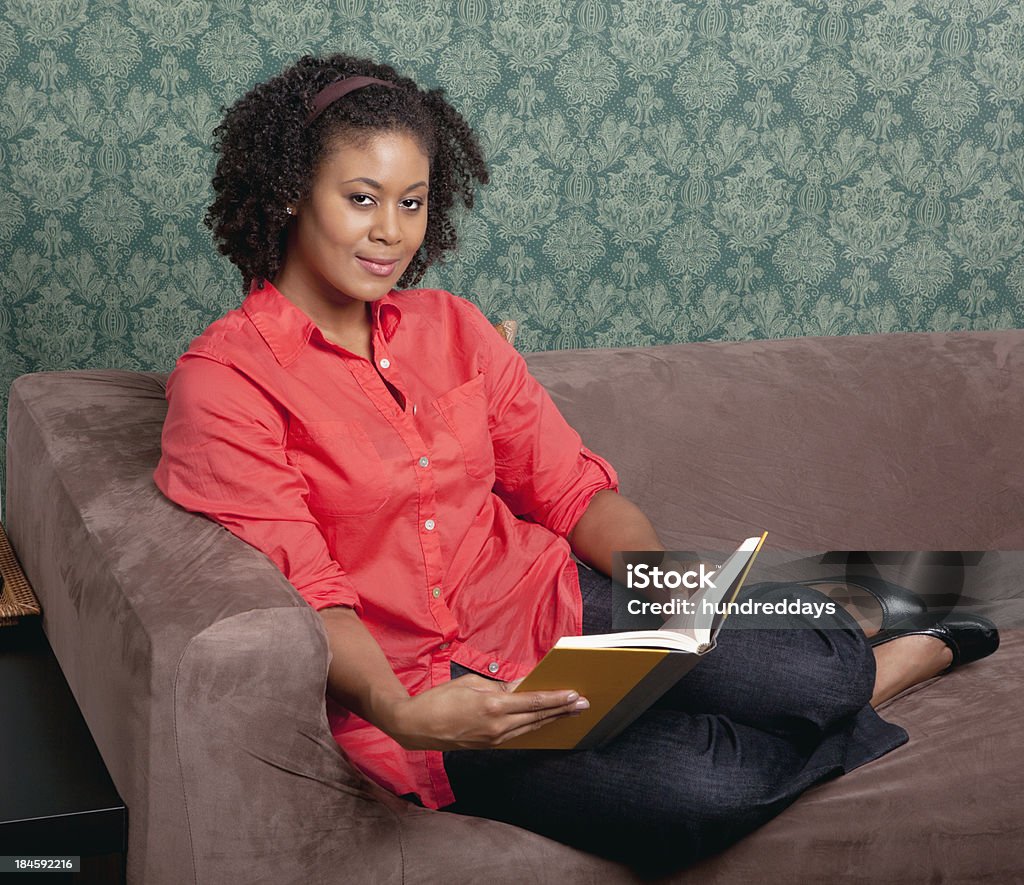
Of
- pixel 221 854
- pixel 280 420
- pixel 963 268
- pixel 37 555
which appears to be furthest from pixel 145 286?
pixel 963 268

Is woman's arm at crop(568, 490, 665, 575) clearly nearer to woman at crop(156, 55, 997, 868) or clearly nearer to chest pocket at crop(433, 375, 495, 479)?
woman at crop(156, 55, 997, 868)

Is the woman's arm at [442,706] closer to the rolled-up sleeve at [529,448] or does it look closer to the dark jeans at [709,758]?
the dark jeans at [709,758]

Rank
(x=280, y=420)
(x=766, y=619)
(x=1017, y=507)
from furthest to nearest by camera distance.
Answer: (x=1017, y=507)
(x=766, y=619)
(x=280, y=420)

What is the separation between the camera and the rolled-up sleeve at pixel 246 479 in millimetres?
1449

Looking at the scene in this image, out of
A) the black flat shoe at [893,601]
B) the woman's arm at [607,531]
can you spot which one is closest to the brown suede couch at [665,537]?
the black flat shoe at [893,601]

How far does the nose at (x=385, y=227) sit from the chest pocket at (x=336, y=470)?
0.81ft

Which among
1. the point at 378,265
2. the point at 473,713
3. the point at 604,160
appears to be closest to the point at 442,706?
the point at 473,713

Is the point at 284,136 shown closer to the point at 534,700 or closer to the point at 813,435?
the point at 534,700

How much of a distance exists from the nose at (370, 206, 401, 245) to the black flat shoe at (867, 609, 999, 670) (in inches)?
36.6

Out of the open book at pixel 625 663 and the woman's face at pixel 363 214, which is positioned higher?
the woman's face at pixel 363 214

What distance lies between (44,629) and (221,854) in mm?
694

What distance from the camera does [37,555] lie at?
185 centimetres

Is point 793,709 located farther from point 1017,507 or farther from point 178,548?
point 1017,507

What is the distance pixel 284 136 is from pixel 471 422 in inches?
17.9
